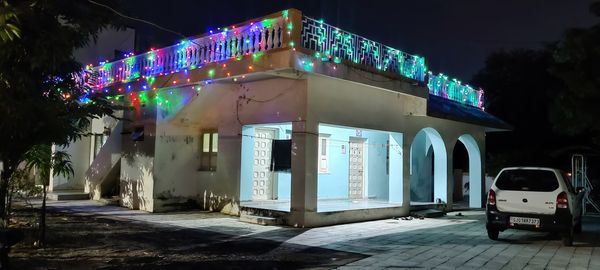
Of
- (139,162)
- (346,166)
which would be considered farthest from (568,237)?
(139,162)

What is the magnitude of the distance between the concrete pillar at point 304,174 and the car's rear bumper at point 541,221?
3953 millimetres

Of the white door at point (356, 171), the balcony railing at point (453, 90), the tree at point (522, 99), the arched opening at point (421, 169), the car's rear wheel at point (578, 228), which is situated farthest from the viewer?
the tree at point (522, 99)

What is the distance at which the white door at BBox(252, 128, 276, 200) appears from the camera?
1427 centimetres

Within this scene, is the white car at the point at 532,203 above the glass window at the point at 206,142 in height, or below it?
below

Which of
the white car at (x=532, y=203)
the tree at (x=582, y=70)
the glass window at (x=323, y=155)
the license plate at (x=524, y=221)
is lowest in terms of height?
the license plate at (x=524, y=221)

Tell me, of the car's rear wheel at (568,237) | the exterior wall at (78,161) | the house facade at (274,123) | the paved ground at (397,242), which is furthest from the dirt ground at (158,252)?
the exterior wall at (78,161)

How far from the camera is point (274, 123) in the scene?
39.8 ft

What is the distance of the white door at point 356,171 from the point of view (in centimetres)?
1661

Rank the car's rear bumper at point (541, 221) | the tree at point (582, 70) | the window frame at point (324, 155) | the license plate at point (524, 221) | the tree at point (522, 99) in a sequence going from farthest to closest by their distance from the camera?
the tree at point (522, 99) < the window frame at point (324, 155) < the tree at point (582, 70) < the license plate at point (524, 221) < the car's rear bumper at point (541, 221)

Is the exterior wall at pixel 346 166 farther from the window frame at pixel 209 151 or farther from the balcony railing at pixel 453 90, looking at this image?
the window frame at pixel 209 151

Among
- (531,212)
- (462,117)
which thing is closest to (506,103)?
(462,117)

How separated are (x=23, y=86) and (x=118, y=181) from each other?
10802 mm

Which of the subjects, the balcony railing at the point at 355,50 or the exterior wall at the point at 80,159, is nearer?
the balcony railing at the point at 355,50

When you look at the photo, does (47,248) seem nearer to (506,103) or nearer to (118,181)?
(118,181)
